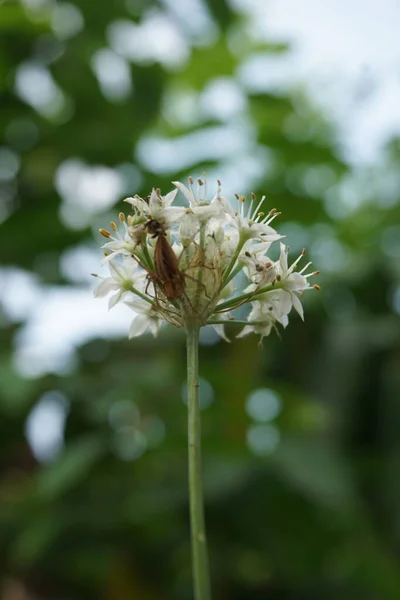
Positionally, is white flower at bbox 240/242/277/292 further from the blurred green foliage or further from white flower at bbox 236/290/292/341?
the blurred green foliage

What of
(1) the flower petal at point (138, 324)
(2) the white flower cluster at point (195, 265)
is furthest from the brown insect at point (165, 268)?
(1) the flower petal at point (138, 324)

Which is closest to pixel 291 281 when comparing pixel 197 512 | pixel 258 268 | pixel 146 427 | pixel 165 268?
pixel 258 268

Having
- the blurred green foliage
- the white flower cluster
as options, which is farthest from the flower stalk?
the blurred green foliage

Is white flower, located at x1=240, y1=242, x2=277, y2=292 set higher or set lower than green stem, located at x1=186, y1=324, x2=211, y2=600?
higher

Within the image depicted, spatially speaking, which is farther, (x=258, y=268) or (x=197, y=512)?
(x=258, y=268)

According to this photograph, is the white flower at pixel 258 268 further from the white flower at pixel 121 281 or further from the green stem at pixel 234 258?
the white flower at pixel 121 281

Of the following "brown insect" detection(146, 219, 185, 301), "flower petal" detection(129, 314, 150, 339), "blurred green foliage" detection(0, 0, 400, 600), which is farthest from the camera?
"blurred green foliage" detection(0, 0, 400, 600)

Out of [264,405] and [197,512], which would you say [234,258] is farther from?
[264,405]

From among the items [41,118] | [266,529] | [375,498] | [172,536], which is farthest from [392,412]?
[41,118]
